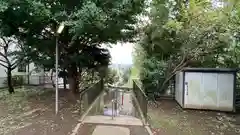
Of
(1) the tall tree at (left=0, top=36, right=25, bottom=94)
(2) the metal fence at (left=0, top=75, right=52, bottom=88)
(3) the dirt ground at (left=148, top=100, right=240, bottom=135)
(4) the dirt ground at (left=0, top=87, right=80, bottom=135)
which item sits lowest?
(3) the dirt ground at (left=148, top=100, right=240, bottom=135)

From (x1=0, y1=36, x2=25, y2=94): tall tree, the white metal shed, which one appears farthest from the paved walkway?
(x1=0, y1=36, x2=25, y2=94): tall tree

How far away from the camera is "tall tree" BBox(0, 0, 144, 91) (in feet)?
27.3

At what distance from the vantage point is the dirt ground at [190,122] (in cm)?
827

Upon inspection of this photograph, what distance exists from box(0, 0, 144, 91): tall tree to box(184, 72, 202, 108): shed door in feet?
11.9

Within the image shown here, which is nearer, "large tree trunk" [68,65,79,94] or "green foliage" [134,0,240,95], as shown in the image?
"green foliage" [134,0,240,95]

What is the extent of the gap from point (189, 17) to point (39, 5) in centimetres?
674

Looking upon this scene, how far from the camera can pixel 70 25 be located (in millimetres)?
8648

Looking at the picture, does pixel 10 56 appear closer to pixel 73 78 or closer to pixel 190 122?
pixel 73 78

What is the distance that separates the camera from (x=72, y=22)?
8.51m

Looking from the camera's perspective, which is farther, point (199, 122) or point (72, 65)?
point (72, 65)

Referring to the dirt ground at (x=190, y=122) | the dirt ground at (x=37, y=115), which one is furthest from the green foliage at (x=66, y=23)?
the dirt ground at (x=190, y=122)

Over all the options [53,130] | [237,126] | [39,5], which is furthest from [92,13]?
[237,126]

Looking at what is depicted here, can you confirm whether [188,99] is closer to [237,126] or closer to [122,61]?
[237,126]

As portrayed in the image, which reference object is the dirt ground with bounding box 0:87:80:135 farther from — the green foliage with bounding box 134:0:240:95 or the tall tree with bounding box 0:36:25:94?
the green foliage with bounding box 134:0:240:95
